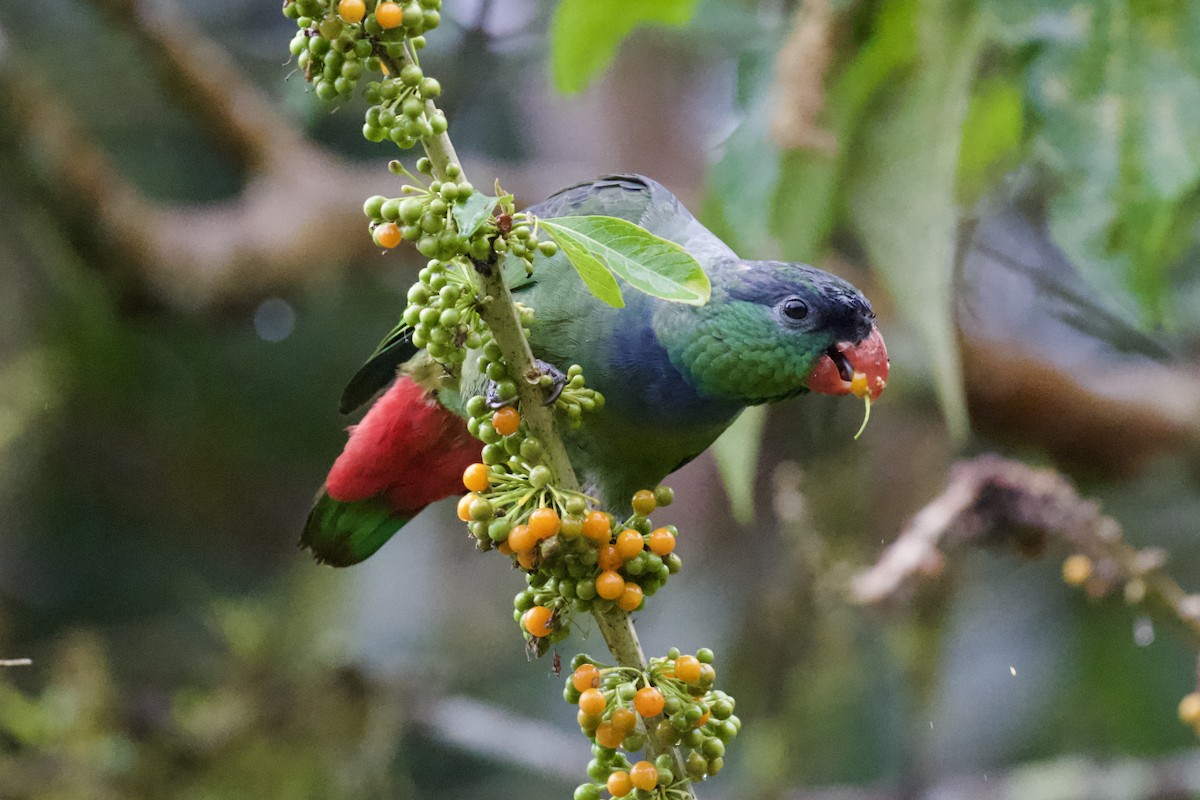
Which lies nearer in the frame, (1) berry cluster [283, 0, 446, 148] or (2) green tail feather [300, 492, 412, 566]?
(1) berry cluster [283, 0, 446, 148]

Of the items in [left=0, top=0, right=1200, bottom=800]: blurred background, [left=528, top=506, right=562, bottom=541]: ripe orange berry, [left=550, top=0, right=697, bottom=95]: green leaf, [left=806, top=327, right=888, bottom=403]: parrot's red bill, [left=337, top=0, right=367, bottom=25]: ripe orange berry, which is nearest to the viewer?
[left=337, top=0, right=367, bottom=25]: ripe orange berry

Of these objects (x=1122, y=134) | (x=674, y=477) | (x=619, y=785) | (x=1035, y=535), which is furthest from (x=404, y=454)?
(x=674, y=477)

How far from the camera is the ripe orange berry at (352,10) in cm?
61

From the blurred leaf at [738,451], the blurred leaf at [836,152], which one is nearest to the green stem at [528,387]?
the blurred leaf at [738,451]

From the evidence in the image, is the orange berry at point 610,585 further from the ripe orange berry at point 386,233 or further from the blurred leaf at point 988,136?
the blurred leaf at point 988,136

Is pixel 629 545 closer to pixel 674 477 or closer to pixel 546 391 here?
pixel 546 391

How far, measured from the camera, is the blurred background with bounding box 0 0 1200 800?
1314 millimetres

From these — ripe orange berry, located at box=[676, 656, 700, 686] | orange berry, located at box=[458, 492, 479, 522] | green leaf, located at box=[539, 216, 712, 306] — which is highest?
green leaf, located at box=[539, 216, 712, 306]

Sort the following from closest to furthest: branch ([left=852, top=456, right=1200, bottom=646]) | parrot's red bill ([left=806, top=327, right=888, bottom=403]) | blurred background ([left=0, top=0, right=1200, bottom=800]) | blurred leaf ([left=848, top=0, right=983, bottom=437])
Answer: parrot's red bill ([left=806, top=327, right=888, bottom=403])
branch ([left=852, top=456, right=1200, bottom=646])
blurred leaf ([left=848, top=0, right=983, bottom=437])
blurred background ([left=0, top=0, right=1200, bottom=800])

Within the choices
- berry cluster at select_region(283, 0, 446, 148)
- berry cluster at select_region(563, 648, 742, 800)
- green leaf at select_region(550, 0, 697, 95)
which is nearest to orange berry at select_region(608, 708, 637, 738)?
berry cluster at select_region(563, 648, 742, 800)

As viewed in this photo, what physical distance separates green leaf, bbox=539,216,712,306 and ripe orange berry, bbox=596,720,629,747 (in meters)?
0.26

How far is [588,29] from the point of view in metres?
1.47

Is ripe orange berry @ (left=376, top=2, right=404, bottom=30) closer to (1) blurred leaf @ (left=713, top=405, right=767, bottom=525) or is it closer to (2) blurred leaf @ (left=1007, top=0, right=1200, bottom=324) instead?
(1) blurred leaf @ (left=713, top=405, right=767, bottom=525)

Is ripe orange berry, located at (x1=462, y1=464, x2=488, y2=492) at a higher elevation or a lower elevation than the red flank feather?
lower
